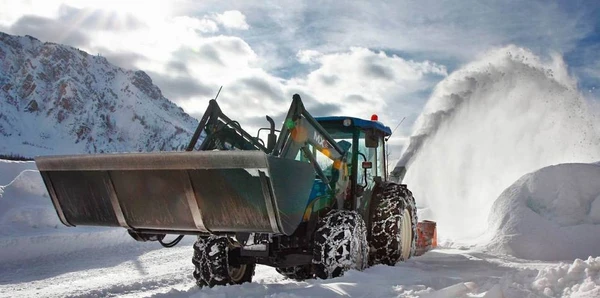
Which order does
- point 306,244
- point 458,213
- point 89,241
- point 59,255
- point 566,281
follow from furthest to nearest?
1. point 458,213
2. point 89,241
3. point 59,255
4. point 306,244
5. point 566,281

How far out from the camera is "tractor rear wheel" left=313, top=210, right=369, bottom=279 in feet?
17.8

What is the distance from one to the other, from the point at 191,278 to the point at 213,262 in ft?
4.40

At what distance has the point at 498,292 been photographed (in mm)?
4152

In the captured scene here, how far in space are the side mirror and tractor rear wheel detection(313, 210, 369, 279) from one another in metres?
1.37

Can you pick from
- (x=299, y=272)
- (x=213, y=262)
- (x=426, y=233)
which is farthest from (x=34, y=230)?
(x=426, y=233)

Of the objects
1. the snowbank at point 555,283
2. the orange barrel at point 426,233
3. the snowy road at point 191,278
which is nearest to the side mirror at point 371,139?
the snowy road at point 191,278

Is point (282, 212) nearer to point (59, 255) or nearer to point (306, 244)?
point (306, 244)

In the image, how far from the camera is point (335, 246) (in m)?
5.45

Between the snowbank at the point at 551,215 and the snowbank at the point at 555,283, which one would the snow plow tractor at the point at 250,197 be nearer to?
the snowbank at the point at 555,283

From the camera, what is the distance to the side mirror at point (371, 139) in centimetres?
676

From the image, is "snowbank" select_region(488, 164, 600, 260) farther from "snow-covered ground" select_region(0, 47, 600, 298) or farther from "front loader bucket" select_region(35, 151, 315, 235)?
"front loader bucket" select_region(35, 151, 315, 235)

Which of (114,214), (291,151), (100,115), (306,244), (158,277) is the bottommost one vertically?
(158,277)

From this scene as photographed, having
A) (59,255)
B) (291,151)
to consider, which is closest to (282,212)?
(291,151)

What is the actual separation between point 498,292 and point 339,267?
1711 millimetres
